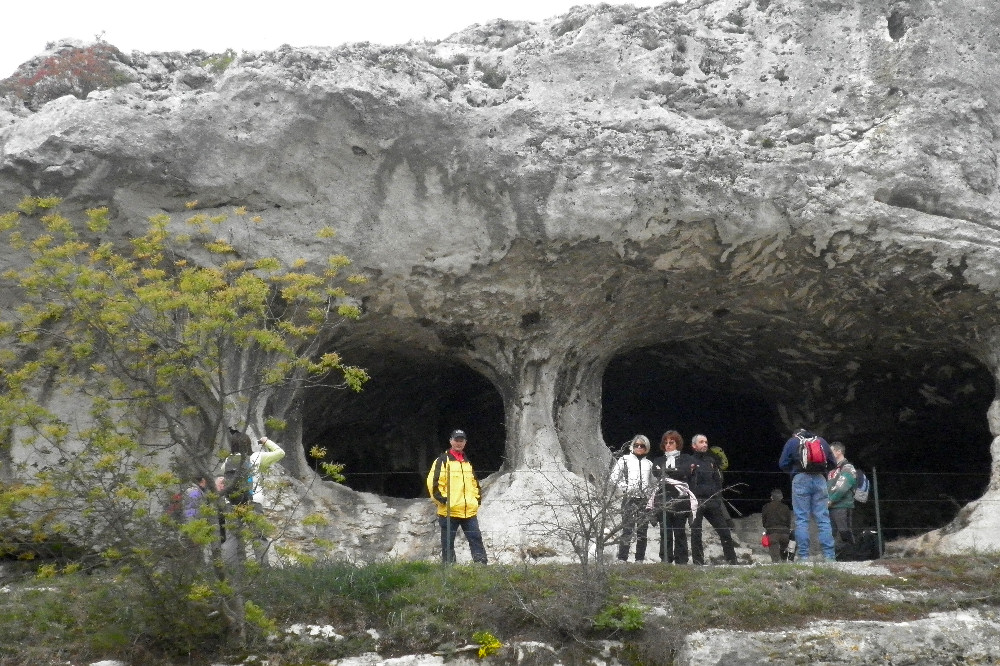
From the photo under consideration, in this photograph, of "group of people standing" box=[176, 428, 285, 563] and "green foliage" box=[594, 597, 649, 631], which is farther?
"green foliage" box=[594, 597, 649, 631]

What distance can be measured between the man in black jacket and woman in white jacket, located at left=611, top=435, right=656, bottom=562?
Answer: 0.39 metres

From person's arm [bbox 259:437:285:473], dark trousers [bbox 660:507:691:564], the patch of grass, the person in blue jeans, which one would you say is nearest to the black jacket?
dark trousers [bbox 660:507:691:564]

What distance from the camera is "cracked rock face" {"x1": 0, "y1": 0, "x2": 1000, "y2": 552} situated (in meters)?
11.0

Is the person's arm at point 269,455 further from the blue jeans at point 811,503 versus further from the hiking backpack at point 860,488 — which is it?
the hiking backpack at point 860,488

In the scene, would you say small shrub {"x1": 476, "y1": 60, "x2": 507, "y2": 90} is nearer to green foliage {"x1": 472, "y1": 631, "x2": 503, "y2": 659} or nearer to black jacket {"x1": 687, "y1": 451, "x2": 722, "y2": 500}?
black jacket {"x1": 687, "y1": 451, "x2": 722, "y2": 500}

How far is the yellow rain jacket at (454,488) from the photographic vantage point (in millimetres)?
9539

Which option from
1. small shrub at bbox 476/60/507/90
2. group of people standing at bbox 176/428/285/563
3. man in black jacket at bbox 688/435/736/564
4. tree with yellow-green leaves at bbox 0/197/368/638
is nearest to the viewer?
tree with yellow-green leaves at bbox 0/197/368/638

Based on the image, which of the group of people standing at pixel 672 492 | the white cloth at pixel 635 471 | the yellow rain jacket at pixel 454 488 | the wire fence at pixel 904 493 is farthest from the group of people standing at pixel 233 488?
the wire fence at pixel 904 493

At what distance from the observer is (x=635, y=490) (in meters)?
8.61

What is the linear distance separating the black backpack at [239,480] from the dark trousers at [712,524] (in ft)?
12.2

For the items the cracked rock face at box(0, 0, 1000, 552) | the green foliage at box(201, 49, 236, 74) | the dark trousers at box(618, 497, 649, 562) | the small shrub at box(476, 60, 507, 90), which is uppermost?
the green foliage at box(201, 49, 236, 74)

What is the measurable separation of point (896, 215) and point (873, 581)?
4.08 meters

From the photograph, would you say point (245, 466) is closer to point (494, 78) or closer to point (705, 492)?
point (705, 492)

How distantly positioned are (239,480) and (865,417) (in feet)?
32.2
